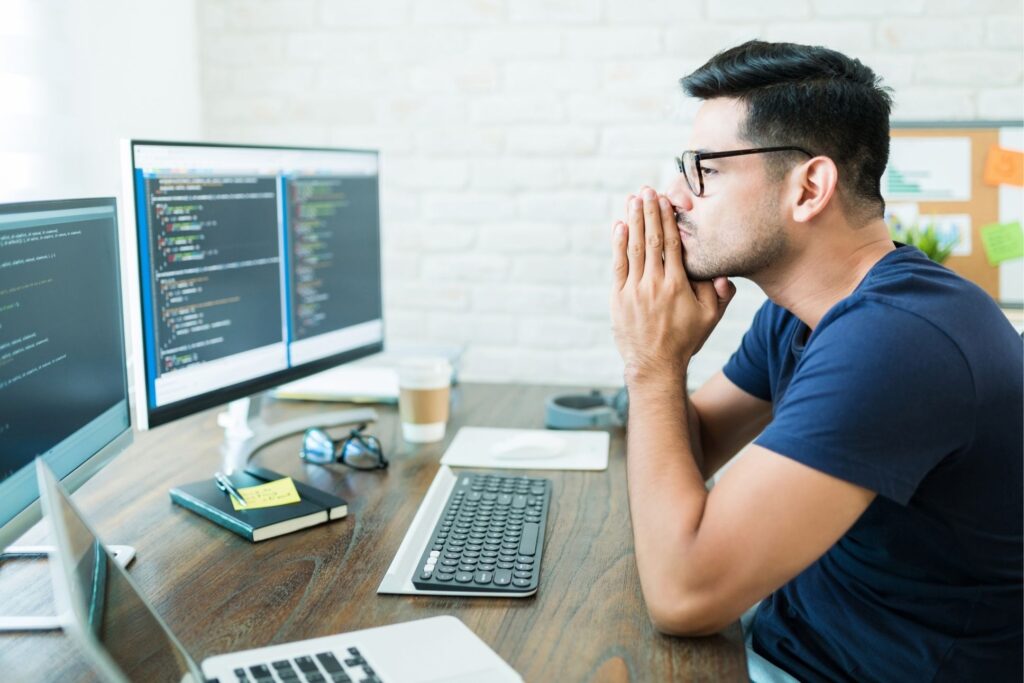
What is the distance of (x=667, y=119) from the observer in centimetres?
236

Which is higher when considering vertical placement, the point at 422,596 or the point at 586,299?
the point at 586,299

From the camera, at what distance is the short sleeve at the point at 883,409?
94cm

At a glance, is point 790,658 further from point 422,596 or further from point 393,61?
point 393,61

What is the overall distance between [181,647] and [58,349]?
46cm

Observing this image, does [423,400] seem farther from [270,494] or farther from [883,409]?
[883,409]

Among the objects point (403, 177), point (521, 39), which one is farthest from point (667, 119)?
point (403, 177)

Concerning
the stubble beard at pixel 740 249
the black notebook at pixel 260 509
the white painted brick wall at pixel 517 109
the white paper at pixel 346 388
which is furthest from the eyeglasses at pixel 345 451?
the white painted brick wall at pixel 517 109

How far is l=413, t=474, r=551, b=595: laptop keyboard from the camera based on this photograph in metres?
1.04

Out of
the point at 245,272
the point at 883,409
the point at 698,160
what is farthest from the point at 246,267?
the point at 883,409

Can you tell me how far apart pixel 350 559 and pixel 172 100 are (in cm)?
165

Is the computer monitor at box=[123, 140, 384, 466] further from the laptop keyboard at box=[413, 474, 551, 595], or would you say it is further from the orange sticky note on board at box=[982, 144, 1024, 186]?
the orange sticky note on board at box=[982, 144, 1024, 186]

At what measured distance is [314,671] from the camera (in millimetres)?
855

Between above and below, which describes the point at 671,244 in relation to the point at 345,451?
above

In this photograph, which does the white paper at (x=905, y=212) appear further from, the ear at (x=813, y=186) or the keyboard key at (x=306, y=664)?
the keyboard key at (x=306, y=664)
